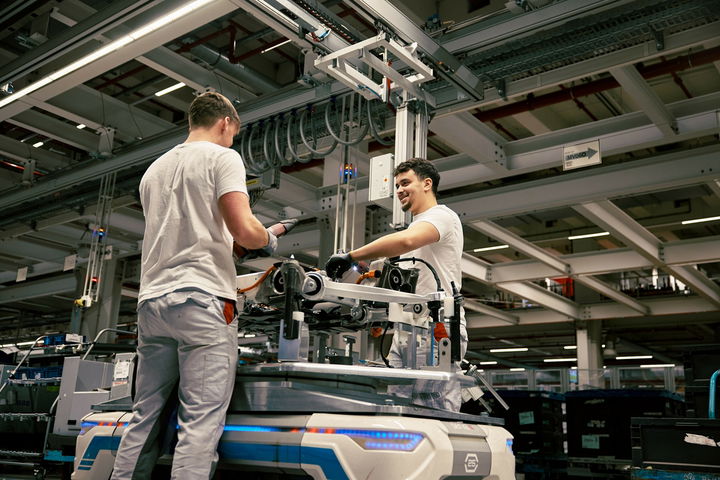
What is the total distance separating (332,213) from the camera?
23.3 ft

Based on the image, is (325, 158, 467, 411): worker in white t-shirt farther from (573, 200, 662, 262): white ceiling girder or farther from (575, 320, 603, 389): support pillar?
(575, 320, 603, 389): support pillar

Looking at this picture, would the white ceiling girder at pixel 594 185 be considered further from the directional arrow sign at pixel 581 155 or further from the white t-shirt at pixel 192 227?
the white t-shirt at pixel 192 227

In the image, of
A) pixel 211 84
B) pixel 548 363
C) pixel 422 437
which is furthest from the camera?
pixel 548 363

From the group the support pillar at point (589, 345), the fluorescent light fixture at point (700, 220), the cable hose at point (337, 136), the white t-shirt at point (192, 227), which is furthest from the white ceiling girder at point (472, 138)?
the support pillar at point (589, 345)

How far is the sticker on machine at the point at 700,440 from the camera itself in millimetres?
3549

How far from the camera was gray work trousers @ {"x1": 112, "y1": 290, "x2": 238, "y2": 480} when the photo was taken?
6.74 ft

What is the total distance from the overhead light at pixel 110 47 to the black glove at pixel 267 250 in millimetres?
2146

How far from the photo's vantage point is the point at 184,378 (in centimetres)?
211

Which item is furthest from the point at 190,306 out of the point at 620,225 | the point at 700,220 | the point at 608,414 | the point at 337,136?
the point at 700,220

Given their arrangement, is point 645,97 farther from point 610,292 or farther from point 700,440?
point 610,292

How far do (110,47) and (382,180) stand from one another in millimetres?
2040

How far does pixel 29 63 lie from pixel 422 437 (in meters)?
4.36

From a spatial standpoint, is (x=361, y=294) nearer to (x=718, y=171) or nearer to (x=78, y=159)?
(x=718, y=171)

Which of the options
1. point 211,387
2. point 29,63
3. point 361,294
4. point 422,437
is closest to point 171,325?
point 211,387
